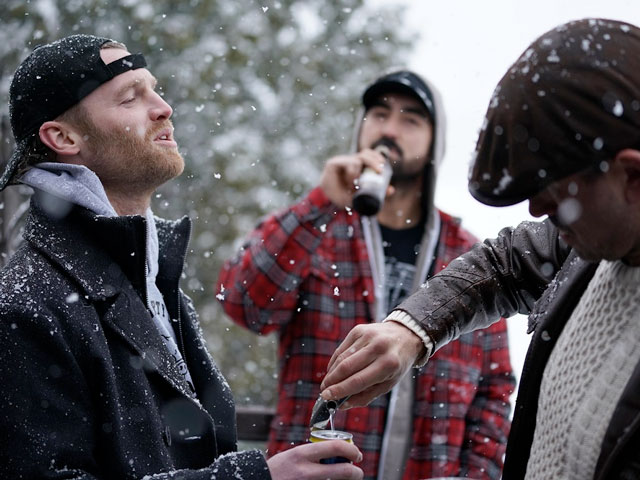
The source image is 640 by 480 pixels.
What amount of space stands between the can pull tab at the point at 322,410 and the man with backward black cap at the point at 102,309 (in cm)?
5

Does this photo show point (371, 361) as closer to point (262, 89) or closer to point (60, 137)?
point (60, 137)

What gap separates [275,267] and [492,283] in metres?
1.56

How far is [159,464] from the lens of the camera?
2076mm

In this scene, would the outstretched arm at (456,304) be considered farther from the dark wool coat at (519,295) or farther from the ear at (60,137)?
the ear at (60,137)

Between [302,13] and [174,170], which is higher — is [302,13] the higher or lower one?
the higher one

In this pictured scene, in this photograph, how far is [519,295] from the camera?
72.7 inches

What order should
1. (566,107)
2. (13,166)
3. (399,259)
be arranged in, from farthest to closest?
(399,259)
(13,166)
(566,107)

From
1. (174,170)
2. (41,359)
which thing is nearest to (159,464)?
(41,359)

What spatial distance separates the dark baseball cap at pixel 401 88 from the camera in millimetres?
3643

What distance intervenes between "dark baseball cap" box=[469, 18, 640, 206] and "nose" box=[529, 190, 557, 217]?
0.06 ft

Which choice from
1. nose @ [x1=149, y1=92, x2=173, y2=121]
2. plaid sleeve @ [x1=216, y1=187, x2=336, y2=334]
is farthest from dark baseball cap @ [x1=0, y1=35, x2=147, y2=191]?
plaid sleeve @ [x1=216, y1=187, x2=336, y2=334]

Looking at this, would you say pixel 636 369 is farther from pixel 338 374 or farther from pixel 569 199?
pixel 338 374

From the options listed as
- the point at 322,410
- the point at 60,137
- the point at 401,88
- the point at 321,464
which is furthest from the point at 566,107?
the point at 401,88

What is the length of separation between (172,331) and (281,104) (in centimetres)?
865
